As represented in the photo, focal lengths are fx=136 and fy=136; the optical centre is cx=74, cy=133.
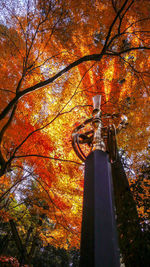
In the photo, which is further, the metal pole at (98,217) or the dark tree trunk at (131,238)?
the dark tree trunk at (131,238)

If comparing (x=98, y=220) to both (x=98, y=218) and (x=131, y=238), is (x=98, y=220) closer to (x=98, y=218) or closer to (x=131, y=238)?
(x=98, y=218)

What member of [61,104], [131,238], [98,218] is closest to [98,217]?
[98,218]

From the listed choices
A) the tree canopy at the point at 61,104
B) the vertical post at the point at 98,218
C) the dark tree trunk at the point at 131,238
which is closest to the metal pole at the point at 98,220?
the vertical post at the point at 98,218

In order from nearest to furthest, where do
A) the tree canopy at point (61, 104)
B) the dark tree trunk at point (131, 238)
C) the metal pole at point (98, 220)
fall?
1. the metal pole at point (98, 220)
2. the dark tree trunk at point (131, 238)
3. the tree canopy at point (61, 104)

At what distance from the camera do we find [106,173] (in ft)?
4.34

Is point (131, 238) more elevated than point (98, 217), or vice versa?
point (98, 217)

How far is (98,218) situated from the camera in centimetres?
104

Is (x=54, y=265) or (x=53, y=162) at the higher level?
(x=53, y=162)

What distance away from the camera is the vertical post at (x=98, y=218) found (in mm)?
894

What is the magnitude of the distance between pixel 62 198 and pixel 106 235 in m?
7.78

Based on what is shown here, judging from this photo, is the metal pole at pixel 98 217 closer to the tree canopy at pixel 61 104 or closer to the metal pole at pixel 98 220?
the metal pole at pixel 98 220

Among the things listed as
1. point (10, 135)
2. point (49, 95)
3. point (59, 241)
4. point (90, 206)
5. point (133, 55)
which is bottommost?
point (59, 241)

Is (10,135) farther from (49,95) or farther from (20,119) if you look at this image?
(49,95)

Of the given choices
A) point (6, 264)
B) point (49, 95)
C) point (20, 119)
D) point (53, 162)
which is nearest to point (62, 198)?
point (53, 162)
